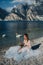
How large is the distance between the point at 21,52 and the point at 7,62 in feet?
5.15

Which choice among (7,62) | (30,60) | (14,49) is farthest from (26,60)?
(14,49)

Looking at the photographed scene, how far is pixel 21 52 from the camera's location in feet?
59.8

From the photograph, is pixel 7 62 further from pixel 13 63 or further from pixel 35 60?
pixel 35 60

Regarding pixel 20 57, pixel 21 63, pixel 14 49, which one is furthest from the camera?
pixel 14 49

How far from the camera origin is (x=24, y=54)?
59.1 feet

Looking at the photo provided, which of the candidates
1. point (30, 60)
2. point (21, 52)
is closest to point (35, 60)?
point (30, 60)

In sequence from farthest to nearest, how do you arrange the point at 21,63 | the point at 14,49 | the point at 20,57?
A: the point at 14,49
the point at 20,57
the point at 21,63

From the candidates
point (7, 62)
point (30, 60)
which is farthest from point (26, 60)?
point (7, 62)

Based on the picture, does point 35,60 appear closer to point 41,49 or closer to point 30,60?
point 30,60

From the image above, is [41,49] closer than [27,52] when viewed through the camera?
No

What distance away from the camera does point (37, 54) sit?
18438mm

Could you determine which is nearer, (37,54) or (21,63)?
(21,63)

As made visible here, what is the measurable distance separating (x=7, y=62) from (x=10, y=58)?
4.26 feet

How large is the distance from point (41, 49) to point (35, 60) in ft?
8.59
